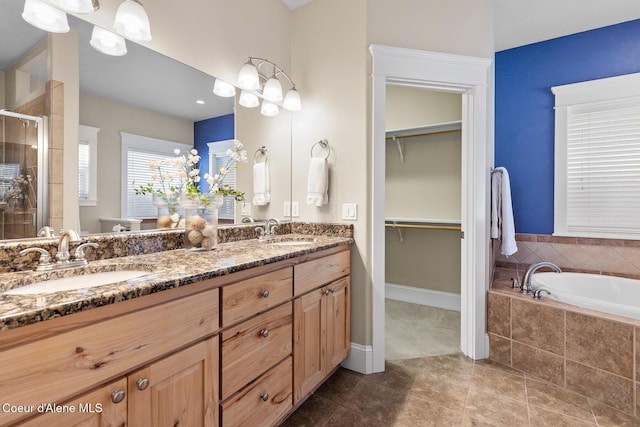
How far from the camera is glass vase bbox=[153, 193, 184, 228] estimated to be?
1597 millimetres

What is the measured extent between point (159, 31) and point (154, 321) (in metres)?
1.45

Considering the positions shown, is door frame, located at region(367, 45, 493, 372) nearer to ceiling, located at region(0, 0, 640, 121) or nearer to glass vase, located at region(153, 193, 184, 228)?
ceiling, located at region(0, 0, 640, 121)

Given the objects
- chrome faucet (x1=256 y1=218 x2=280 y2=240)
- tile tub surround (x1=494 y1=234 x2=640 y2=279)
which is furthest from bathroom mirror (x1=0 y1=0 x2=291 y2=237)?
tile tub surround (x1=494 y1=234 x2=640 y2=279)

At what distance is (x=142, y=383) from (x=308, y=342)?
3.03ft

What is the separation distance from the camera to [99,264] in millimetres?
1210

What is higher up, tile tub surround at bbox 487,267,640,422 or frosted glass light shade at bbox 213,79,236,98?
frosted glass light shade at bbox 213,79,236,98

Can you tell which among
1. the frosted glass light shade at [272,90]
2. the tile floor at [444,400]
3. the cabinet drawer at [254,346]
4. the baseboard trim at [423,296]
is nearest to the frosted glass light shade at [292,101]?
the frosted glass light shade at [272,90]

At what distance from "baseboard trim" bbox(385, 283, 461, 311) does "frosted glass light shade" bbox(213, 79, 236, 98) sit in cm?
273

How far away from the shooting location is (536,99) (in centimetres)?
310

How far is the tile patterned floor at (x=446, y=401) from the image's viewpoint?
164 cm

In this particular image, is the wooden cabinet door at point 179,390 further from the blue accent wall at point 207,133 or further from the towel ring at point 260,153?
the towel ring at point 260,153

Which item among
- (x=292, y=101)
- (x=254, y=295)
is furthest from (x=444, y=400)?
(x=292, y=101)

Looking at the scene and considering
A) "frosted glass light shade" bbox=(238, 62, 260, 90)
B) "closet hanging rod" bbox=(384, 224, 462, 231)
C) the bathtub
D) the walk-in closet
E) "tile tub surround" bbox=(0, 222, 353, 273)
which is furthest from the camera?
the walk-in closet

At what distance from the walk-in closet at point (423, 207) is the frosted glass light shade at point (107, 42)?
255cm
